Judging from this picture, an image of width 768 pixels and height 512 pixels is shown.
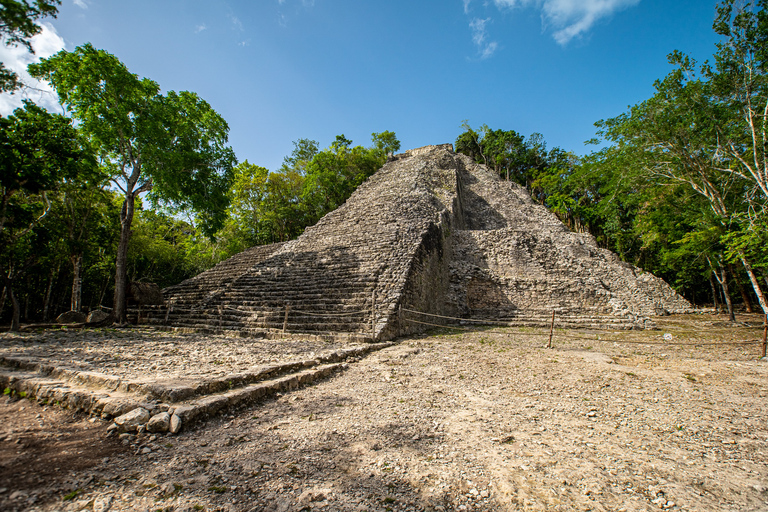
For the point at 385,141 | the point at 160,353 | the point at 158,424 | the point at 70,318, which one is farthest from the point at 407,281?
the point at 385,141

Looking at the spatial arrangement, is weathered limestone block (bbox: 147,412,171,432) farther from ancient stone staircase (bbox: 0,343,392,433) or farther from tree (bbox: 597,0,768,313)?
tree (bbox: 597,0,768,313)

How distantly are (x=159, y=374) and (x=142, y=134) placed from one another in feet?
30.5

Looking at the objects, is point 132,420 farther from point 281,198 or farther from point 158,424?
point 281,198

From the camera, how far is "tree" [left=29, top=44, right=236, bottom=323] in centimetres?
941

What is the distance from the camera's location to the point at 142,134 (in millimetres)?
9945

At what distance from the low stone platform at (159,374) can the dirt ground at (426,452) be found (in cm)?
17

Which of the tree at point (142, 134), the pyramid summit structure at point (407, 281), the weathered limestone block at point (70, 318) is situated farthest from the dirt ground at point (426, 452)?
the weathered limestone block at point (70, 318)

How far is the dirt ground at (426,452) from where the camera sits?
1934 millimetres

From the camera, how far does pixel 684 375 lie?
4895mm

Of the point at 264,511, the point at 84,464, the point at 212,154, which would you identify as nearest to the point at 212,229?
the point at 212,154

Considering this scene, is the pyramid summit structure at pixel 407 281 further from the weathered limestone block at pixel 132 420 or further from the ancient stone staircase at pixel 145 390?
the weathered limestone block at pixel 132 420

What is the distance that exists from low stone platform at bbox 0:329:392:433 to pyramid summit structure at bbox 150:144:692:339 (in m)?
2.38

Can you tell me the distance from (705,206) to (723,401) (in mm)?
10916

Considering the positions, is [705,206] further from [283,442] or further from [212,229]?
[212,229]
